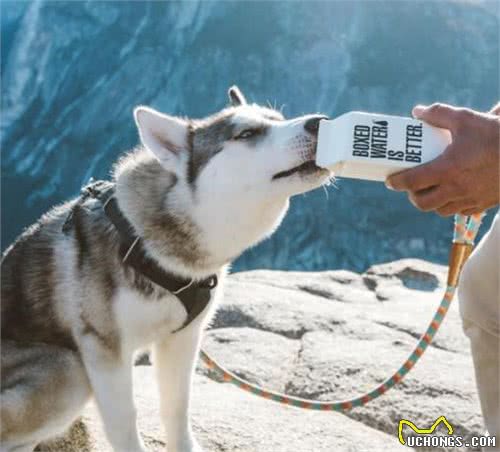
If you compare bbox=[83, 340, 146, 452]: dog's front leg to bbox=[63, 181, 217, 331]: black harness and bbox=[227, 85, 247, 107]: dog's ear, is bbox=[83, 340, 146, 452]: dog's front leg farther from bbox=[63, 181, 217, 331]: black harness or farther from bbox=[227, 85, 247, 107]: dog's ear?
bbox=[227, 85, 247, 107]: dog's ear

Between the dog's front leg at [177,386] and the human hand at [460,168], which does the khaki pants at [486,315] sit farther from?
the dog's front leg at [177,386]

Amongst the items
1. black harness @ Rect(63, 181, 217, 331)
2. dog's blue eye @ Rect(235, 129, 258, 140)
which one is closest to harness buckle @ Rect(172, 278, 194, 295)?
black harness @ Rect(63, 181, 217, 331)

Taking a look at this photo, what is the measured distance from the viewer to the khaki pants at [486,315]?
9.78 feet

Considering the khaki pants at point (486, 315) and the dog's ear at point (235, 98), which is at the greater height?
the dog's ear at point (235, 98)

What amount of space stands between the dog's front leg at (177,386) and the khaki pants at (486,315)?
4.28 ft

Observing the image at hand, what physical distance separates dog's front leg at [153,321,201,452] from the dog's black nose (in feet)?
3.73

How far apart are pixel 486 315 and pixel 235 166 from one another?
1.36 meters

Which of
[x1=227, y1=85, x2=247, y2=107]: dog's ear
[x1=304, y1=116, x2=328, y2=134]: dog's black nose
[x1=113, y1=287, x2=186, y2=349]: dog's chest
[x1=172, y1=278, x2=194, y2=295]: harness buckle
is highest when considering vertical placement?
[x1=227, y1=85, x2=247, y2=107]: dog's ear

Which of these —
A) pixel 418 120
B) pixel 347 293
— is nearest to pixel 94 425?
pixel 418 120

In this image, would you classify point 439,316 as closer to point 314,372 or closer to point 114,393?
point 314,372

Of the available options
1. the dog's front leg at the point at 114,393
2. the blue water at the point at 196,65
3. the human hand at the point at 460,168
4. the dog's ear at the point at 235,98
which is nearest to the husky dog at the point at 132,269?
the dog's front leg at the point at 114,393

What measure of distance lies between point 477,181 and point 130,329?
153cm

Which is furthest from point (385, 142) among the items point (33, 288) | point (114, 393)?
point (33, 288)

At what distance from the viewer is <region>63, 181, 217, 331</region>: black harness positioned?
2.84 m
